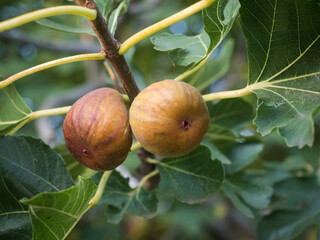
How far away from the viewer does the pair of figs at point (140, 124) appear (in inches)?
43.8

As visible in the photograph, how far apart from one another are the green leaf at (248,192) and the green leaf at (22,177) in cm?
84

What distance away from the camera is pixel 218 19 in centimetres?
130

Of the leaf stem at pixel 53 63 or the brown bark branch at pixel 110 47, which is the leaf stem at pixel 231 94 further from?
the leaf stem at pixel 53 63

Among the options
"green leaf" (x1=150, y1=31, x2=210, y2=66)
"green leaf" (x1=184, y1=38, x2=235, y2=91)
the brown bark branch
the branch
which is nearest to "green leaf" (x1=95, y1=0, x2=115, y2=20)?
"green leaf" (x1=150, y1=31, x2=210, y2=66)

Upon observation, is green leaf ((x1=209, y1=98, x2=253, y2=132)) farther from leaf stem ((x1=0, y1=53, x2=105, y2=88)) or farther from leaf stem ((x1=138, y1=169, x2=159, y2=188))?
leaf stem ((x1=0, y1=53, x2=105, y2=88))

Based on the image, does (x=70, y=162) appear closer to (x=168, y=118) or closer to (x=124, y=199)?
(x=124, y=199)

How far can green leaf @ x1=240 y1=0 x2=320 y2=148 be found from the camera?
1172 mm

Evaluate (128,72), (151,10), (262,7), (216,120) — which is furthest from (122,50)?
(151,10)

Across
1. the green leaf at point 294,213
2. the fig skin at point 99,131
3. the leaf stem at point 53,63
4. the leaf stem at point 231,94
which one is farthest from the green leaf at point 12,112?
the green leaf at point 294,213

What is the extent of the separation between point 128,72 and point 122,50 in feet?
0.32

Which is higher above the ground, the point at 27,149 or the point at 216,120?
the point at 27,149

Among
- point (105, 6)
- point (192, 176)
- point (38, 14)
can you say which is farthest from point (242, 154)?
point (38, 14)

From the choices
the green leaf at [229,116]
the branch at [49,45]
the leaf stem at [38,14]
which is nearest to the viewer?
the leaf stem at [38,14]

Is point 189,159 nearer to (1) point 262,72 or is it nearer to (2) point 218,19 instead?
(1) point 262,72
